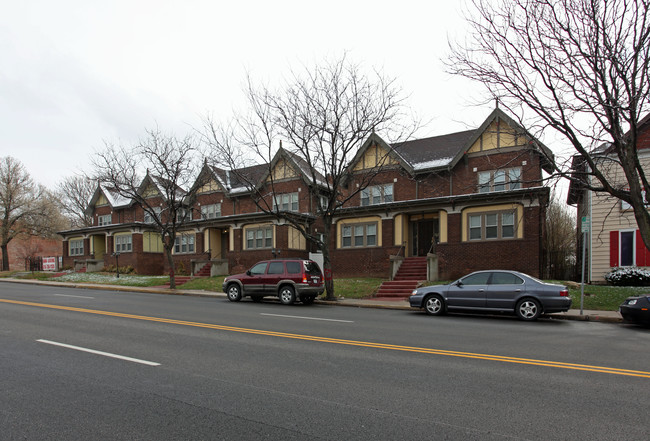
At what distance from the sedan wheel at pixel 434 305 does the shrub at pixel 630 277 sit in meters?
10.4

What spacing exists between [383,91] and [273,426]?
16.8 m

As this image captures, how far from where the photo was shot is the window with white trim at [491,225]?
21938 millimetres

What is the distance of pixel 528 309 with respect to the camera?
13.0 m

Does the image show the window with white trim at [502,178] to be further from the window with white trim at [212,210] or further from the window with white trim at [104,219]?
the window with white trim at [104,219]

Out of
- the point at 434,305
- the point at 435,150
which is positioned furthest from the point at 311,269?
the point at 435,150

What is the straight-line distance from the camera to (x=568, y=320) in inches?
529

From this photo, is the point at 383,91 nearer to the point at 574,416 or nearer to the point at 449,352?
the point at 449,352

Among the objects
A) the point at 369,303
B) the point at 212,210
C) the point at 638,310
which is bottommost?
the point at 369,303

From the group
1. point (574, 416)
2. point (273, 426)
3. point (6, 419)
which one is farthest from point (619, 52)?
point (6, 419)

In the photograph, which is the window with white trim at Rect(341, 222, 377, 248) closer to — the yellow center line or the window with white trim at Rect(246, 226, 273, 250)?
the window with white trim at Rect(246, 226, 273, 250)

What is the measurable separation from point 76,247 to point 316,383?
142 feet

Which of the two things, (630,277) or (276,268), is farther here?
(630,277)

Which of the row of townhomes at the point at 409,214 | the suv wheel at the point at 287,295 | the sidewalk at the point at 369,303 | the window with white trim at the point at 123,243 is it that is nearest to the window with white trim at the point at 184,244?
the row of townhomes at the point at 409,214

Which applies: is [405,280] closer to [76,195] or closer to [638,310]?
[638,310]
